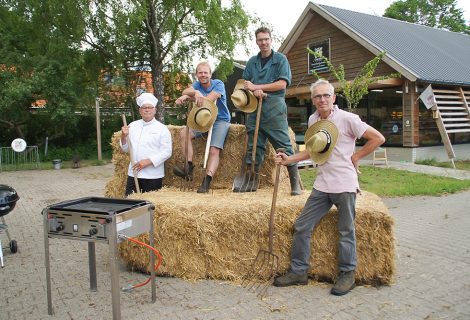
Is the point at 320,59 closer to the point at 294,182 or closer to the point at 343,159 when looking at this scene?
the point at 294,182

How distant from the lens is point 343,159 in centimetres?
362

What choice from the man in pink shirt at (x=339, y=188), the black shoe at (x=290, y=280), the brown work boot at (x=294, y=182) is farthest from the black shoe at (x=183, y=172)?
the black shoe at (x=290, y=280)

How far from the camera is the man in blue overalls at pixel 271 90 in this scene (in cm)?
451

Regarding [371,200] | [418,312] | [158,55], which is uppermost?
[158,55]

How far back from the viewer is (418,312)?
3295mm

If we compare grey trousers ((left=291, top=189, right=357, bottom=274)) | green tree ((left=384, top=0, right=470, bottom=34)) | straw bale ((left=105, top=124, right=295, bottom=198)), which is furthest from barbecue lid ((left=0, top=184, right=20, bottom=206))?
green tree ((left=384, top=0, right=470, bottom=34))

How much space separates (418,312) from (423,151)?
11.9 meters

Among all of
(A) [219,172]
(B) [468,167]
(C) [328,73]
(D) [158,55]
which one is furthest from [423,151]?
(A) [219,172]

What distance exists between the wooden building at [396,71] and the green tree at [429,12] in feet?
64.3

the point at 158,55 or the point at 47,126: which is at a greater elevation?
the point at 158,55

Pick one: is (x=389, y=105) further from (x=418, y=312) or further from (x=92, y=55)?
(x=418, y=312)

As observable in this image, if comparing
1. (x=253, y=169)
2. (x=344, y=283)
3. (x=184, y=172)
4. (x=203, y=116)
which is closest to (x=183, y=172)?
(x=184, y=172)

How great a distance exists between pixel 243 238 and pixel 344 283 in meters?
0.97

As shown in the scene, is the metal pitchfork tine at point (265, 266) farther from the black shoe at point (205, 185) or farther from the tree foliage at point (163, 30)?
the tree foliage at point (163, 30)
